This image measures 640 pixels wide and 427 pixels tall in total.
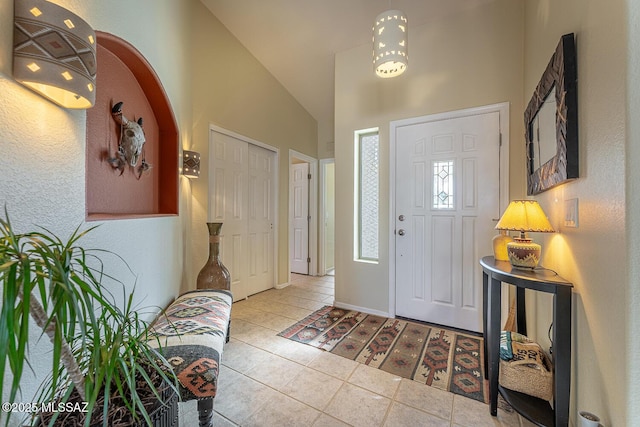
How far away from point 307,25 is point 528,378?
11.1 ft

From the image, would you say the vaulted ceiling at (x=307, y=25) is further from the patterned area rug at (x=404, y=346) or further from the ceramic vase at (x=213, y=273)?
the patterned area rug at (x=404, y=346)

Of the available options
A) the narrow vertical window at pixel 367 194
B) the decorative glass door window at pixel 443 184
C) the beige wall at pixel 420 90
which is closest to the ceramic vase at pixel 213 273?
the beige wall at pixel 420 90

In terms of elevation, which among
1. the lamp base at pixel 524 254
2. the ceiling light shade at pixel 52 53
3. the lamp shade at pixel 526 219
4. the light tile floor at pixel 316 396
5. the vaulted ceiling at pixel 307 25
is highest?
the vaulted ceiling at pixel 307 25

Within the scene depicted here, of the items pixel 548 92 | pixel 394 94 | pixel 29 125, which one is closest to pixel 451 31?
pixel 394 94

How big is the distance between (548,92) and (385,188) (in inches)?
57.4

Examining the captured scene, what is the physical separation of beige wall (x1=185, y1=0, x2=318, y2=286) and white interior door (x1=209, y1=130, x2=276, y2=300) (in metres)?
0.14

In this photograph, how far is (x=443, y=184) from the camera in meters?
2.43

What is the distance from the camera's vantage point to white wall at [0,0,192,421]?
80 centimetres

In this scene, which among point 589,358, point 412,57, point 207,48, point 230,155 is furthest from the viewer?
point 230,155

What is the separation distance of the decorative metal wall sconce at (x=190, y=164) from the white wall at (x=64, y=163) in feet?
1.84

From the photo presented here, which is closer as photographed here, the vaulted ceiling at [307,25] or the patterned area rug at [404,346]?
the patterned area rug at [404,346]

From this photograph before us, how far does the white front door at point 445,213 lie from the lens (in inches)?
89.5

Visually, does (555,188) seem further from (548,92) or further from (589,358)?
(589,358)

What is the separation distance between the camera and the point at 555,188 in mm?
1403
